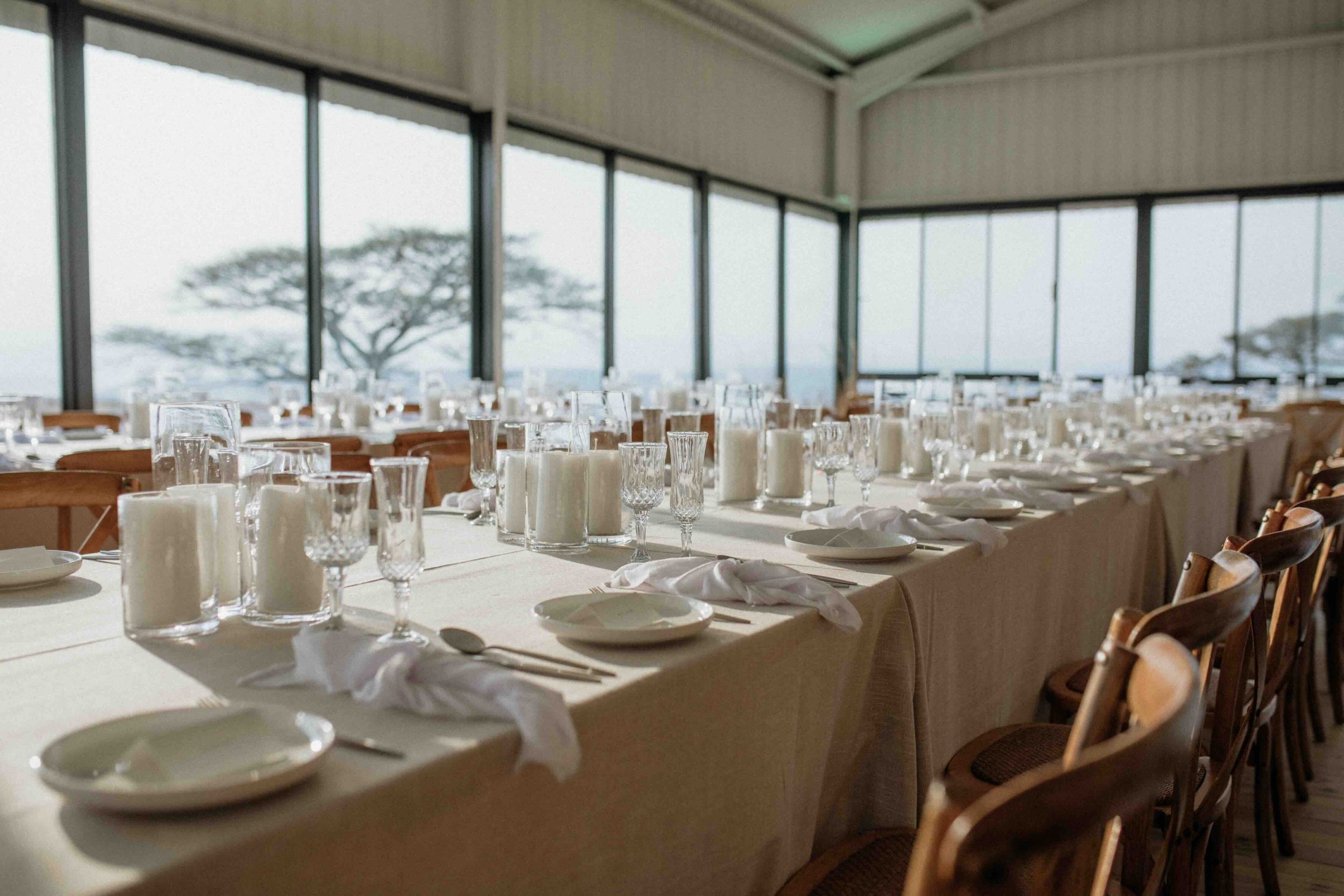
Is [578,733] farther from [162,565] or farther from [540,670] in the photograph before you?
[162,565]

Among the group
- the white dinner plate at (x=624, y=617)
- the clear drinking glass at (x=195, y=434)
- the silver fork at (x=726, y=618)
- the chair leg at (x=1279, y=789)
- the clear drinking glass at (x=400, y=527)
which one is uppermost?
the clear drinking glass at (x=195, y=434)

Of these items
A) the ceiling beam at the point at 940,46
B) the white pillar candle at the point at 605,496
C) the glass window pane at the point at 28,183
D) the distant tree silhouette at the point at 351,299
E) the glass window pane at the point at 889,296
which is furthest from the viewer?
the glass window pane at the point at 889,296

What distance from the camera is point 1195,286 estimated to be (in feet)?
33.5

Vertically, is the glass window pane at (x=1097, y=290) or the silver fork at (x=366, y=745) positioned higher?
the glass window pane at (x=1097, y=290)

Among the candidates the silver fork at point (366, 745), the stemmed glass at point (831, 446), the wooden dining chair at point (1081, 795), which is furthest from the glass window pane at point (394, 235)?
the wooden dining chair at point (1081, 795)

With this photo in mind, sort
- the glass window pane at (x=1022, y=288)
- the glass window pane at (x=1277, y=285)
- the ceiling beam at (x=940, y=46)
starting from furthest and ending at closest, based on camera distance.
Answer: the glass window pane at (x=1022, y=288)
the ceiling beam at (x=940, y=46)
the glass window pane at (x=1277, y=285)

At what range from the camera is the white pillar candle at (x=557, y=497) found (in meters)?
1.75

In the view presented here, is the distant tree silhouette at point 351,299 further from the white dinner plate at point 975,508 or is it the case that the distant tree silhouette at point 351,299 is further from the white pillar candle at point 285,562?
the white pillar candle at point 285,562

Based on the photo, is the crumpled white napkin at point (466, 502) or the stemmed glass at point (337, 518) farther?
the crumpled white napkin at point (466, 502)

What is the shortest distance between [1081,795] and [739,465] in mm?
1830

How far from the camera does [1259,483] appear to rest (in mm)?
5043

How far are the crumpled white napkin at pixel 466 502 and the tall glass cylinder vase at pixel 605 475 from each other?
0.41 m

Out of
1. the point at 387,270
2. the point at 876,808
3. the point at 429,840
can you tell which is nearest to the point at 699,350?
the point at 387,270

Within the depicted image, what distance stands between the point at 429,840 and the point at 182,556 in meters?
0.55
